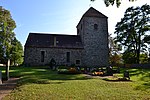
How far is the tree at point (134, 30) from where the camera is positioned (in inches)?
1841

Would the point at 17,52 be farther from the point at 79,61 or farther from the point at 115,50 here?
the point at 115,50

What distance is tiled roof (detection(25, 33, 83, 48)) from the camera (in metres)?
40.1

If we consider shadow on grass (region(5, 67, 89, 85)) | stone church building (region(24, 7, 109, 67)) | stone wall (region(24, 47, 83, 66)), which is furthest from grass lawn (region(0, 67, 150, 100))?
stone church building (region(24, 7, 109, 67))

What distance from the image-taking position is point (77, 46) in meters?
41.5

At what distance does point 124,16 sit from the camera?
161ft

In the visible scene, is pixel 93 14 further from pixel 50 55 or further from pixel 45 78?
pixel 45 78

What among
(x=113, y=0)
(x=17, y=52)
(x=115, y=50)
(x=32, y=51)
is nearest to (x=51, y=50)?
(x=32, y=51)

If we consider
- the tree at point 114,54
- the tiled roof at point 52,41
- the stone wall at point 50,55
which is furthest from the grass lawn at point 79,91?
the tree at point 114,54

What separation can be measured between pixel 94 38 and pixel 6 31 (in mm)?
18616

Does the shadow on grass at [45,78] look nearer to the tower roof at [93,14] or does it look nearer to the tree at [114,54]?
the tower roof at [93,14]

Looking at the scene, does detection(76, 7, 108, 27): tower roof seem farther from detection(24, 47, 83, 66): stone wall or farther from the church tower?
detection(24, 47, 83, 66): stone wall

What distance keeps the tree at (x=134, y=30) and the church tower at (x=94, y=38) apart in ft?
22.8

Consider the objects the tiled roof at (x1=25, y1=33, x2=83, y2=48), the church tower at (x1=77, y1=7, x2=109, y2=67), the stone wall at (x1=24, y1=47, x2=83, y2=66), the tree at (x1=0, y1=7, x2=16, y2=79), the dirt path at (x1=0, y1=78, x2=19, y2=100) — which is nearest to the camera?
the dirt path at (x1=0, y1=78, x2=19, y2=100)

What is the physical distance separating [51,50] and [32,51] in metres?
3.59
